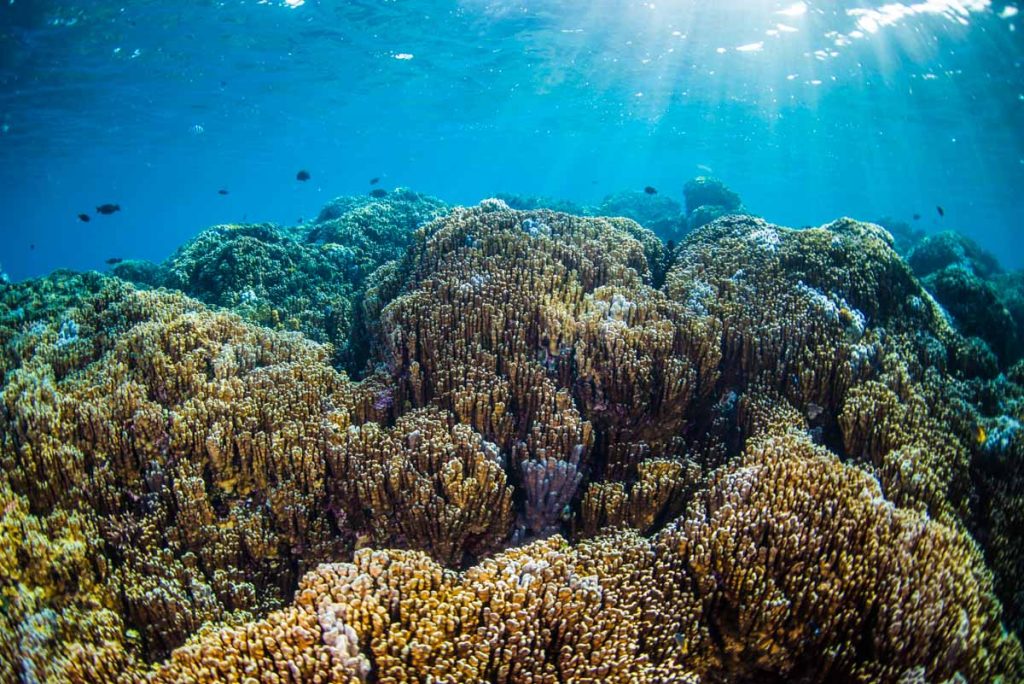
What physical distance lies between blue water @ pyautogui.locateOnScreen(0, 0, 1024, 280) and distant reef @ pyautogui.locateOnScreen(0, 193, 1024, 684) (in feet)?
94.0

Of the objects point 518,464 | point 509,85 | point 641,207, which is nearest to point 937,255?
point 641,207

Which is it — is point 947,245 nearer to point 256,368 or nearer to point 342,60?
point 256,368

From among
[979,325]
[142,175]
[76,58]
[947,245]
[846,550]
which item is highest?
[76,58]

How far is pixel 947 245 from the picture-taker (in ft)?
58.5

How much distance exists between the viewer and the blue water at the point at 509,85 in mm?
28406

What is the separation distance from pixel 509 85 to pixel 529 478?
51969 millimetres

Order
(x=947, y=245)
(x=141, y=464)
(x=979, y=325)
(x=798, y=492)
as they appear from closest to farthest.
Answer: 1. (x=798, y=492)
2. (x=141, y=464)
3. (x=979, y=325)
4. (x=947, y=245)

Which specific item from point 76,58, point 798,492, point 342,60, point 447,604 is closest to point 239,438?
point 447,604

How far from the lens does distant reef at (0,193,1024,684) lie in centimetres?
291

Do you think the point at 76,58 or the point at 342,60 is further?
the point at 342,60

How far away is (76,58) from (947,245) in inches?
1807

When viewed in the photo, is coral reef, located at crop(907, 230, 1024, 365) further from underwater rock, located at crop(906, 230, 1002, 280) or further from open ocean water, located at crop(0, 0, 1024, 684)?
underwater rock, located at crop(906, 230, 1002, 280)

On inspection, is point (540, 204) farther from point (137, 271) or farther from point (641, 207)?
point (137, 271)

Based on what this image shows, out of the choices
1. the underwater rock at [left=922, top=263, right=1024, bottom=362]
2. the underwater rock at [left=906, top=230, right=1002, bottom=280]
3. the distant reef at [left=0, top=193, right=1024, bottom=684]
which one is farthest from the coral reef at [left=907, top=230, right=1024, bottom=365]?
the underwater rock at [left=906, top=230, right=1002, bottom=280]
